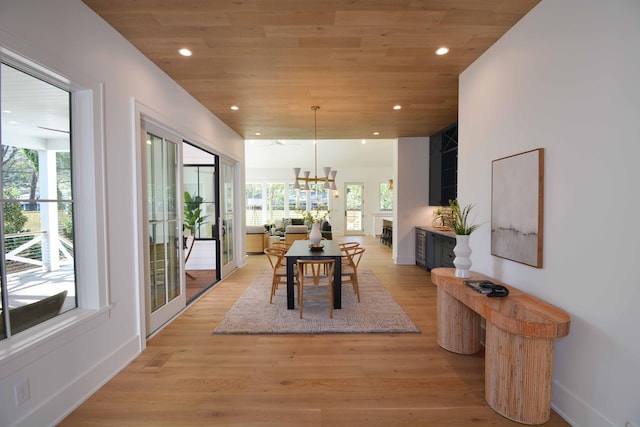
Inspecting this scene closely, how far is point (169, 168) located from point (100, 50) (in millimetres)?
1351

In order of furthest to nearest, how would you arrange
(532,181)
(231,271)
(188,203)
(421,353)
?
(231,271), (188,203), (421,353), (532,181)

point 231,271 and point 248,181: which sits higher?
point 248,181

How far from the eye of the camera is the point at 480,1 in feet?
6.51

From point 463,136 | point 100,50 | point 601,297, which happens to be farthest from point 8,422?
point 463,136

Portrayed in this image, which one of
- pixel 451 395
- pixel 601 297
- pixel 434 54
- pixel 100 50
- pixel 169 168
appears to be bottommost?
pixel 451 395

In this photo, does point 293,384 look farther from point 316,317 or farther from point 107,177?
point 107,177

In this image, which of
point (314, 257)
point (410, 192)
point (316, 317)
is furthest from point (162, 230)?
point (410, 192)

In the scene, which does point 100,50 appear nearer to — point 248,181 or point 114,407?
point 114,407

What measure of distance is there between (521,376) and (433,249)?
12.1ft

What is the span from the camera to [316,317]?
133 inches

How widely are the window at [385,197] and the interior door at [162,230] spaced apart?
9.38 meters

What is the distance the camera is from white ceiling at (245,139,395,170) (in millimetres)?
9930

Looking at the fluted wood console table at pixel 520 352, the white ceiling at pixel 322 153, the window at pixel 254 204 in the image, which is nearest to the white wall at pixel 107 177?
the fluted wood console table at pixel 520 352

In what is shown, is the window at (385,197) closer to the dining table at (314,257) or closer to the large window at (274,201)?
the large window at (274,201)
